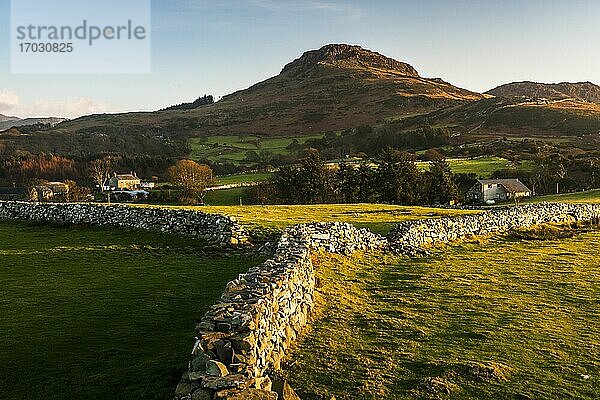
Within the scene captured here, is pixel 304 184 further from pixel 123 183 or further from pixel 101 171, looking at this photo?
pixel 101 171

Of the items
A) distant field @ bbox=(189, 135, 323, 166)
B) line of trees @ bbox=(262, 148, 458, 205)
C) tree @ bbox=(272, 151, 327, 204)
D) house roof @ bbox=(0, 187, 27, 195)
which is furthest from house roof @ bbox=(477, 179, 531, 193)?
house roof @ bbox=(0, 187, 27, 195)

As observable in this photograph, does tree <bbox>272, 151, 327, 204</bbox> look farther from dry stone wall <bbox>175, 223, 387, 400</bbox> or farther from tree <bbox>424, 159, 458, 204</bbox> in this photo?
dry stone wall <bbox>175, 223, 387, 400</bbox>

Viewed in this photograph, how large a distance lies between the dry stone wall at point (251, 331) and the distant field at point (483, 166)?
288 feet

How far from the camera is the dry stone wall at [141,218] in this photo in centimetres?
2578

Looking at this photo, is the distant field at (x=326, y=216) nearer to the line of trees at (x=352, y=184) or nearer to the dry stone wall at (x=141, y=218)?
the dry stone wall at (x=141, y=218)

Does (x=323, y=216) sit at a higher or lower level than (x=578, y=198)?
lower

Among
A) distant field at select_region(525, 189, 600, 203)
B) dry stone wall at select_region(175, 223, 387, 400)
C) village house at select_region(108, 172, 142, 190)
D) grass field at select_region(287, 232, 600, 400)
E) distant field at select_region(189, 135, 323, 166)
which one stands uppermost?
distant field at select_region(189, 135, 323, 166)

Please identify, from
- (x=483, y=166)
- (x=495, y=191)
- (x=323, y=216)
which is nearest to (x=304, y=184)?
(x=323, y=216)

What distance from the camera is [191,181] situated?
77688mm

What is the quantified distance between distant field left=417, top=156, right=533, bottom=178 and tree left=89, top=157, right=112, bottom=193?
62.8 m

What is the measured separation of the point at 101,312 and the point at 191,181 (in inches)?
2543

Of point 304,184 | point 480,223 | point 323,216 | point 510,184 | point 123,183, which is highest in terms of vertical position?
point 123,183

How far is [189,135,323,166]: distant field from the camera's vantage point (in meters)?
150

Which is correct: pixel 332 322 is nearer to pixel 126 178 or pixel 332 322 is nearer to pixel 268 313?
pixel 268 313
